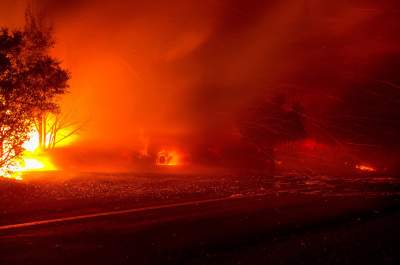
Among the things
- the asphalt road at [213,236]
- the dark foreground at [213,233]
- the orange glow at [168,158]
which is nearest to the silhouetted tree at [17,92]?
the dark foreground at [213,233]

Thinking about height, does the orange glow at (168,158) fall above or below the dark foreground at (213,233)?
above

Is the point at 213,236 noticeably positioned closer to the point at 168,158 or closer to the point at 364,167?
the point at 168,158

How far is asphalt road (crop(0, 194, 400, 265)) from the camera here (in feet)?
25.3

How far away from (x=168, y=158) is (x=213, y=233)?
92.3ft

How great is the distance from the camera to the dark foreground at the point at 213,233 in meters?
7.76

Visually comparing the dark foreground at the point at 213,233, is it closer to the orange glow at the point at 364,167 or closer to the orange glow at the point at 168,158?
the orange glow at the point at 168,158

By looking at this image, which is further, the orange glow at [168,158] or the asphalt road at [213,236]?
the orange glow at [168,158]

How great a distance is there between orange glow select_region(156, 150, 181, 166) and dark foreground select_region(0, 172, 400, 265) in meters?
21.8

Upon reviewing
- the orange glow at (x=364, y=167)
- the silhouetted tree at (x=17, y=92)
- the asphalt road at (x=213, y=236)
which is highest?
the silhouetted tree at (x=17, y=92)

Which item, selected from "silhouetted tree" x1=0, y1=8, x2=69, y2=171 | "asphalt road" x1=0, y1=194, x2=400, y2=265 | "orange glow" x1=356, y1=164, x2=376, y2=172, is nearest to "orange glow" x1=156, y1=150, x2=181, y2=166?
"orange glow" x1=356, y1=164, x2=376, y2=172

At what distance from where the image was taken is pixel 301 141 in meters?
40.1

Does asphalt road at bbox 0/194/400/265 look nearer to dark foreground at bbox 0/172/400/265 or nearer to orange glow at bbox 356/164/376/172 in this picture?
dark foreground at bbox 0/172/400/265

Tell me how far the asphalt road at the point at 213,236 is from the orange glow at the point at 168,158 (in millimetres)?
23332

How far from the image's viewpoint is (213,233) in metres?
9.79
